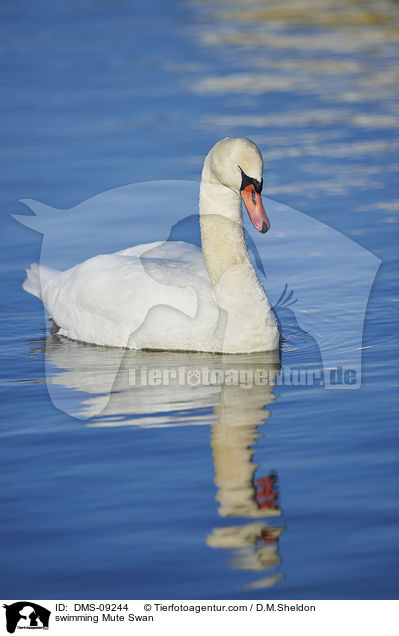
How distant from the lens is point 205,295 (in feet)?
29.7

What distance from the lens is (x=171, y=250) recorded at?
9.95 metres

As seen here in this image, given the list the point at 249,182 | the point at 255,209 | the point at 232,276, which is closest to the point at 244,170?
the point at 249,182

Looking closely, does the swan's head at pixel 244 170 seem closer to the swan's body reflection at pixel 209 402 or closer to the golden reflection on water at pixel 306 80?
the swan's body reflection at pixel 209 402

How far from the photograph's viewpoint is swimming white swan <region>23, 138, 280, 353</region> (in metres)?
8.93

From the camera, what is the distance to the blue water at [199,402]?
5.73 m

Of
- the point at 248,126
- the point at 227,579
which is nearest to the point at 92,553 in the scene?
the point at 227,579

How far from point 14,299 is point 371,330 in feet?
11.9
